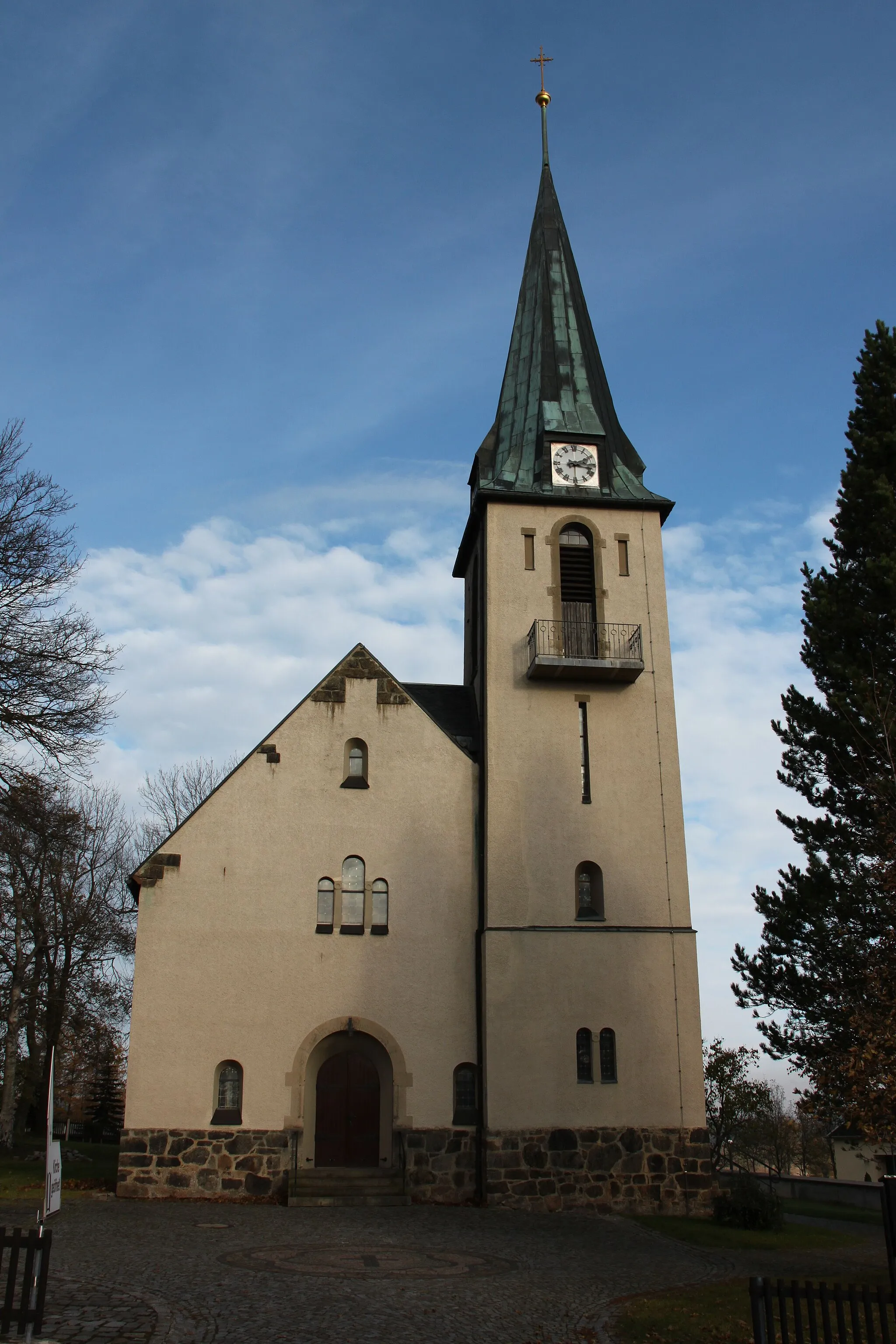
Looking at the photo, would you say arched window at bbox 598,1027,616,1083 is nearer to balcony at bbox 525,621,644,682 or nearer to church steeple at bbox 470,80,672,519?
balcony at bbox 525,621,644,682

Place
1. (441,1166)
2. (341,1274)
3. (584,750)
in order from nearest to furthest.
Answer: (341,1274) < (441,1166) < (584,750)

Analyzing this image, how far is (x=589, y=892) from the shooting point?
21625 mm

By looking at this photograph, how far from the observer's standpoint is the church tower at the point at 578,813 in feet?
64.8

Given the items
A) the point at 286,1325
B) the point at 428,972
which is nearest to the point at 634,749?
the point at 428,972

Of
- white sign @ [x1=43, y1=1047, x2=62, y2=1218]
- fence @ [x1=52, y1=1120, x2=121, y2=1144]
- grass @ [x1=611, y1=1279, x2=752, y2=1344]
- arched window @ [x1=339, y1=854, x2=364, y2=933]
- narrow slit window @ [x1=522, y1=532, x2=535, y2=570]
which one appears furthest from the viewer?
fence @ [x1=52, y1=1120, x2=121, y2=1144]

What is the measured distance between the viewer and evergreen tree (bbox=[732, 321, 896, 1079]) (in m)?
20.9

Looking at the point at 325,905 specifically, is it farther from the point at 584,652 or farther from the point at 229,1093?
the point at 584,652

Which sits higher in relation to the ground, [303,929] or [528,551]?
[528,551]

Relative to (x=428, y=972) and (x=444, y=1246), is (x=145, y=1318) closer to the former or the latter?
(x=444, y=1246)

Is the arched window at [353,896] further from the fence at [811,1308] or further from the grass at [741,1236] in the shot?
the fence at [811,1308]

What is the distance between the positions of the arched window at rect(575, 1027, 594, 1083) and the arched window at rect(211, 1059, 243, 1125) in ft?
20.3

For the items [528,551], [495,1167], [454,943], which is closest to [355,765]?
[454,943]

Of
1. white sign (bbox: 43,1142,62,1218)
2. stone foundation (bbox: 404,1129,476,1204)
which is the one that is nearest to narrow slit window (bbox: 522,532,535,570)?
stone foundation (bbox: 404,1129,476,1204)

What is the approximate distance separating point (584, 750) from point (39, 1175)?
14.1 metres
